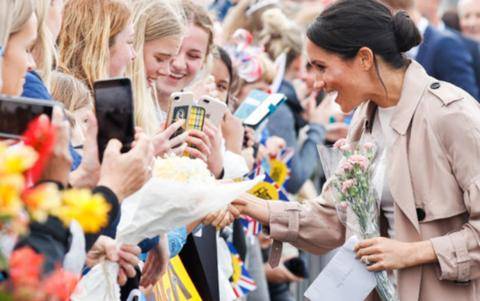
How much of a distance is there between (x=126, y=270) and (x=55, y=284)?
1.70 meters

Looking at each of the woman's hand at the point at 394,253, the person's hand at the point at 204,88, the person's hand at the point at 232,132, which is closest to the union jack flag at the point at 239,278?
the person's hand at the point at 232,132

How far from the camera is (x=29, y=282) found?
7.54 ft

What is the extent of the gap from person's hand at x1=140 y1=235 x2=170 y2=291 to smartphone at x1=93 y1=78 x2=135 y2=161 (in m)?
0.92

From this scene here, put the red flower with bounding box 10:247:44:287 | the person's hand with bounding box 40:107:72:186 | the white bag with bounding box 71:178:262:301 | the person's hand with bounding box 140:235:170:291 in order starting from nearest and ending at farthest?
the red flower with bounding box 10:247:44:287 < the person's hand with bounding box 40:107:72:186 < the white bag with bounding box 71:178:262:301 < the person's hand with bounding box 140:235:170:291

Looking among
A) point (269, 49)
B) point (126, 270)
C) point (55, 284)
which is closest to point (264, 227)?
point (126, 270)

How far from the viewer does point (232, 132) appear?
233 inches

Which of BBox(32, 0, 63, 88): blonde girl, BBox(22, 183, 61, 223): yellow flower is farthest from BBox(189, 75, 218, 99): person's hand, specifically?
BBox(22, 183, 61, 223): yellow flower

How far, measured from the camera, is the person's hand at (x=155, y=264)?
4.42m

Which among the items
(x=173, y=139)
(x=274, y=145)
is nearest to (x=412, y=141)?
(x=173, y=139)

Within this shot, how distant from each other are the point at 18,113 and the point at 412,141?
2.20 metres

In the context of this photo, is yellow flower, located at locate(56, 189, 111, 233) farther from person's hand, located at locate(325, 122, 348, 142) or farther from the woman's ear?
person's hand, located at locate(325, 122, 348, 142)

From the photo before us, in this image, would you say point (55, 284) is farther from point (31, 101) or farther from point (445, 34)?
point (445, 34)

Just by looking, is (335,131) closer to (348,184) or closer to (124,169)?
(348,184)

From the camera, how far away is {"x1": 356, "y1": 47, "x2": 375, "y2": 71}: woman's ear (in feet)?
16.4
